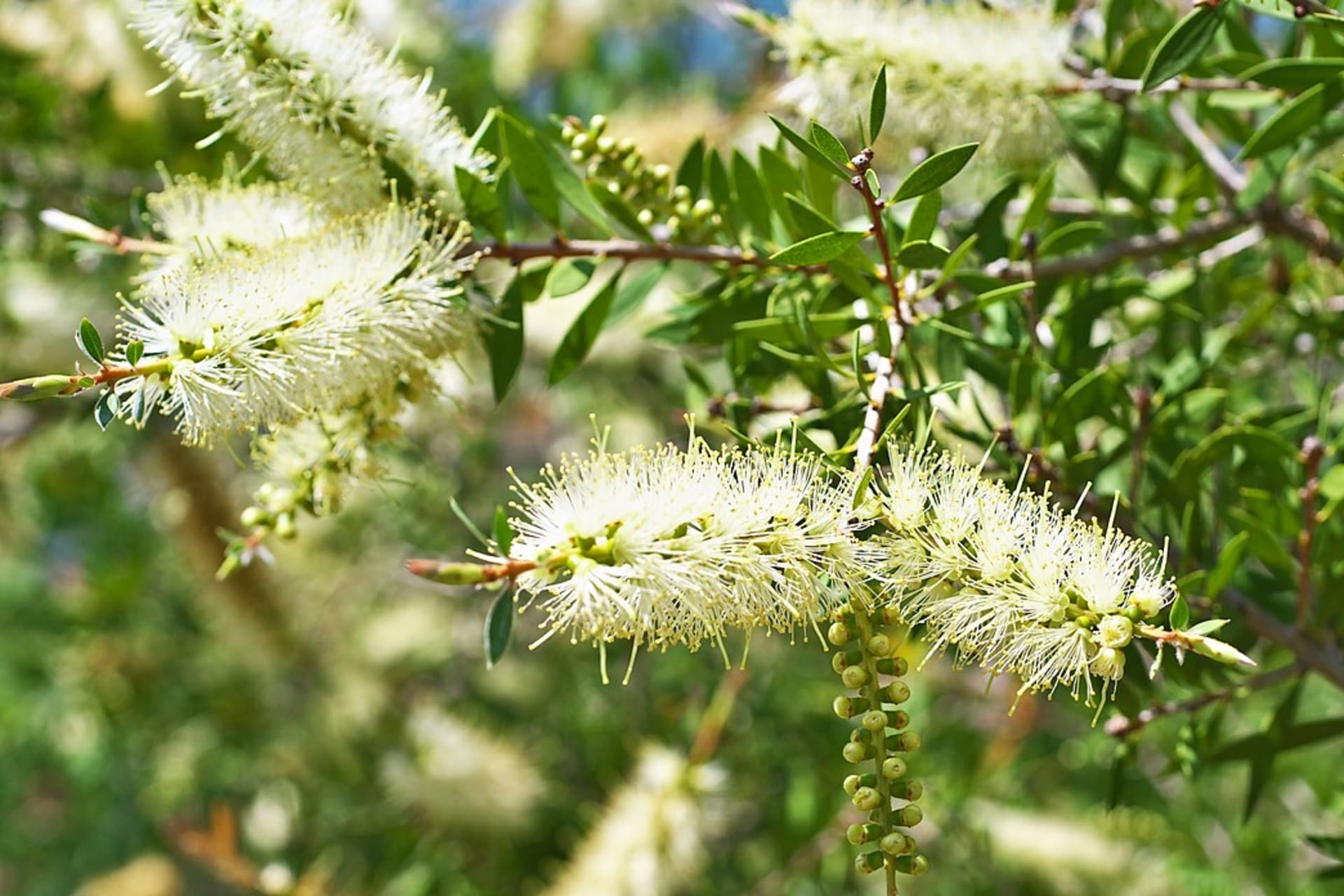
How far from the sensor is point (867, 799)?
812 mm

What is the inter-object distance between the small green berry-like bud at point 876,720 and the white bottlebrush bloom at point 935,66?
28.6 inches

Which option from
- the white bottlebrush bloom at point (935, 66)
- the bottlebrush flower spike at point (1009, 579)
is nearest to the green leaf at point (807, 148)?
the bottlebrush flower spike at point (1009, 579)

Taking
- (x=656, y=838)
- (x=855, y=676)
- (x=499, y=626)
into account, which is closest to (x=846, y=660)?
(x=855, y=676)

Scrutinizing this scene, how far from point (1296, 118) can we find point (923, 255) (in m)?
0.43

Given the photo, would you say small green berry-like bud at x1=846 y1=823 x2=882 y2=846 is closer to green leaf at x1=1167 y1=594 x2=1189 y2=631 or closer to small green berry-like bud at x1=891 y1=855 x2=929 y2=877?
small green berry-like bud at x1=891 y1=855 x2=929 y2=877

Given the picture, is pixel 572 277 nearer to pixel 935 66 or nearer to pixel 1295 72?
pixel 935 66

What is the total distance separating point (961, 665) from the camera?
90 centimetres

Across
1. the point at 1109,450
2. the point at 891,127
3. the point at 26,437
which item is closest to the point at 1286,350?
the point at 1109,450

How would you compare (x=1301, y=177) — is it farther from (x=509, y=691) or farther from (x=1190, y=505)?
(x=509, y=691)

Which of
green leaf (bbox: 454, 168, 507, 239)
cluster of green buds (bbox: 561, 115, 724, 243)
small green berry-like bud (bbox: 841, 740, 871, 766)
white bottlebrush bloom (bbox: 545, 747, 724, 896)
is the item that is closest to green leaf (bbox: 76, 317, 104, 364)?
green leaf (bbox: 454, 168, 507, 239)

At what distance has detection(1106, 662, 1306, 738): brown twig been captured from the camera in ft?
3.77

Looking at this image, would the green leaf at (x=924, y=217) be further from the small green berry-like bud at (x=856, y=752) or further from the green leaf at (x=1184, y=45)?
the small green berry-like bud at (x=856, y=752)

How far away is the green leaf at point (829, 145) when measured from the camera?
843mm

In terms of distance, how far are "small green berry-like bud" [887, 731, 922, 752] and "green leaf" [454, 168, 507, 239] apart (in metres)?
0.62
